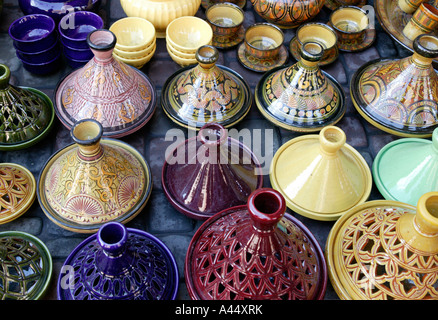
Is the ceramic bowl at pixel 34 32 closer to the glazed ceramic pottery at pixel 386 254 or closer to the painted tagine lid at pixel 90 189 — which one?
the painted tagine lid at pixel 90 189

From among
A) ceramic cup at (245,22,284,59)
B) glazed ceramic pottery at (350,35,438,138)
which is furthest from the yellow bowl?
glazed ceramic pottery at (350,35,438,138)

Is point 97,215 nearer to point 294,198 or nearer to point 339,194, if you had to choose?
point 294,198

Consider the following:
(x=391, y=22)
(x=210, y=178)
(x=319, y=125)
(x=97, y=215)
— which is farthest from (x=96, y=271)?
(x=391, y=22)

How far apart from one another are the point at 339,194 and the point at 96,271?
106 cm

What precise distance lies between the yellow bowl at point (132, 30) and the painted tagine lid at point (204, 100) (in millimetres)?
441

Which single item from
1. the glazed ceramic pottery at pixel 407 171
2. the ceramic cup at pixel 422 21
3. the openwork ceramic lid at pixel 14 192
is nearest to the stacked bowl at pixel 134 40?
the openwork ceramic lid at pixel 14 192

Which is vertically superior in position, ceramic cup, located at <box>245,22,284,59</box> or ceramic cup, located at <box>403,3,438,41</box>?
ceramic cup, located at <box>403,3,438,41</box>

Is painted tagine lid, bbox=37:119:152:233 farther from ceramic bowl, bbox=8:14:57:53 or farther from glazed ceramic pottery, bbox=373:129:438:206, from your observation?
glazed ceramic pottery, bbox=373:129:438:206

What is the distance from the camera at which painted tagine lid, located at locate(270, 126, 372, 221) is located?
192 cm

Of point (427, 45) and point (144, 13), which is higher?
point (427, 45)

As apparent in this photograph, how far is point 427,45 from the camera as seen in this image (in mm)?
2178

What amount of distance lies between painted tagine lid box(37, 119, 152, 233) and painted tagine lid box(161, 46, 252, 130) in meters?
0.42

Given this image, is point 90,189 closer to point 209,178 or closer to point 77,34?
point 209,178

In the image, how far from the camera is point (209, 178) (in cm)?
186
